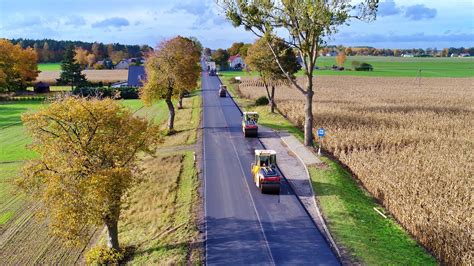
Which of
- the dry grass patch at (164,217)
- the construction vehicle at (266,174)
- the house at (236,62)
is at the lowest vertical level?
the dry grass patch at (164,217)

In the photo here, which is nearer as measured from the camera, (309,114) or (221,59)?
(309,114)

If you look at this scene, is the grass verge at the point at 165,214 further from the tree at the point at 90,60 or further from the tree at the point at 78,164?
the tree at the point at 90,60

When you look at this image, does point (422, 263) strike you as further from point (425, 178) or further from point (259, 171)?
point (259, 171)

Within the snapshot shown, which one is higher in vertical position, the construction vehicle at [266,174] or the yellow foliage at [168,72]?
the yellow foliage at [168,72]

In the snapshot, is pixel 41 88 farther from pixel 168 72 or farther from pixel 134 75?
pixel 168 72

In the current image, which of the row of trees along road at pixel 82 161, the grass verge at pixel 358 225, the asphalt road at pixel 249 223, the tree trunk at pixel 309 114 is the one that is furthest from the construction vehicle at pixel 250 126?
the row of trees along road at pixel 82 161

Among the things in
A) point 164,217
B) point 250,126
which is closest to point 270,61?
point 250,126
